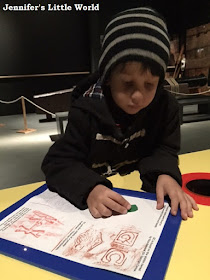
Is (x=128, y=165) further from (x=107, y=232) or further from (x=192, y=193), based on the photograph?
(x=107, y=232)

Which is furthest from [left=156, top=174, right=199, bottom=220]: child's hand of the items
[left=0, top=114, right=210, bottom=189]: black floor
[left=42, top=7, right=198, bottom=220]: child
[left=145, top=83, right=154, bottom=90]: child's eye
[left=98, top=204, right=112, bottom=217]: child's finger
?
[left=0, top=114, right=210, bottom=189]: black floor

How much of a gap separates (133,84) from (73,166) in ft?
0.84

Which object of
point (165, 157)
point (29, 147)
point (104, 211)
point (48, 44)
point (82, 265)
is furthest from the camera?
point (48, 44)

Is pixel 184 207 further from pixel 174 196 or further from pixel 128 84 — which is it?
pixel 128 84

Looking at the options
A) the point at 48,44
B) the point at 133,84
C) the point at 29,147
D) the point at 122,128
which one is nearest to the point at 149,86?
the point at 133,84

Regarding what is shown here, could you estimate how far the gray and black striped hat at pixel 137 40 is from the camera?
2.09ft

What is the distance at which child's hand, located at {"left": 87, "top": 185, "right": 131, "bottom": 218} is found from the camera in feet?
1.91

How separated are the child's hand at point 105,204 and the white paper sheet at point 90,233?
1 cm

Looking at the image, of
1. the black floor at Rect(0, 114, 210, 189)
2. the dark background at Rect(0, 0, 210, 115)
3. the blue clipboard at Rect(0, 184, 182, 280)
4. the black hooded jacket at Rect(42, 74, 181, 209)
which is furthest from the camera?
the dark background at Rect(0, 0, 210, 115)

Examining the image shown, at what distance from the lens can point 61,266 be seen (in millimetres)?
436

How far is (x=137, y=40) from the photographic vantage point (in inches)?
25.3

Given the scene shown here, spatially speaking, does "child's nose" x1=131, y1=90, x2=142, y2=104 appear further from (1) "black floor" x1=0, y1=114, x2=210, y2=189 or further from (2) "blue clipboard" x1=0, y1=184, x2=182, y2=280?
(1) "black floor" x1=0, y1=114, x2=210, y2=189

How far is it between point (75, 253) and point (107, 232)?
8cm

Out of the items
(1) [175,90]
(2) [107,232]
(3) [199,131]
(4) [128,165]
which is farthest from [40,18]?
(2) [107,232]
